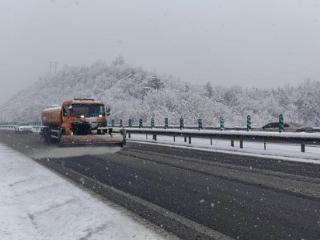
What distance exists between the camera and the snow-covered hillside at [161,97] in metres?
106

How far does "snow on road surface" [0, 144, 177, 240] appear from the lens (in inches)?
257

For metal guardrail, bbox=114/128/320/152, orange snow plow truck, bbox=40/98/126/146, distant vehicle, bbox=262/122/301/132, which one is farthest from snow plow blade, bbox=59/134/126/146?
distant vehicle, bbox=262/122/301/132

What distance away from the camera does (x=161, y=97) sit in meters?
115

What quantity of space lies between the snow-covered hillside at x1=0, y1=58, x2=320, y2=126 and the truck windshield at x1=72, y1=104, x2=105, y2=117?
218 ft

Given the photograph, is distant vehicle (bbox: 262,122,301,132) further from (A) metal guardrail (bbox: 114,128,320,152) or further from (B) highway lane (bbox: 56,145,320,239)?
(B) highway lane (bbox: 56,145,320,239)

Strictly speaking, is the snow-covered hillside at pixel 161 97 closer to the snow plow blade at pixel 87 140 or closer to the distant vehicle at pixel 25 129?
the distant vehicle at pixel 25 129

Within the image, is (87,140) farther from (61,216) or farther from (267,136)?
(61,216)

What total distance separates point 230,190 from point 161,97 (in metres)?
105

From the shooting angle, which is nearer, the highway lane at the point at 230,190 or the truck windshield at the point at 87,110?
the highway lane at the point at 230,190

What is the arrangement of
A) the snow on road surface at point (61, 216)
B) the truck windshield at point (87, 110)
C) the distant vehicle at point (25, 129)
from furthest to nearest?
1. the distant vehicle at point (25, 129)
2. the truck windshield at point (87, 110)
3. the snow on road surface at point (61, 216)

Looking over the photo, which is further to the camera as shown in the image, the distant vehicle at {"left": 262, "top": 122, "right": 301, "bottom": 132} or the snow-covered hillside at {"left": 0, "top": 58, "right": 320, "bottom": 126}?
the snow-covered hillside at {"left": 0, "top": 58, "right": 320, "bottom": 126}

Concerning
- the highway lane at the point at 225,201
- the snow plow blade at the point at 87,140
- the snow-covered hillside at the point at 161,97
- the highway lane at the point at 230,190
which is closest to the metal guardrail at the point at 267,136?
the highway lane at the point at 230,190

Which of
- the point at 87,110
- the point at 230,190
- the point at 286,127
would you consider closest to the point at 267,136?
the point at 230,190

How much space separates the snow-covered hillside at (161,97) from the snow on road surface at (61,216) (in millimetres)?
82130
